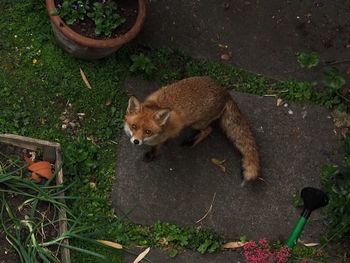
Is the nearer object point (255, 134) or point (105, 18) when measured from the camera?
point (105, 18)

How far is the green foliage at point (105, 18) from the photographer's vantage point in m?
4.82

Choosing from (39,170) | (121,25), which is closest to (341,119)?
(121,25)

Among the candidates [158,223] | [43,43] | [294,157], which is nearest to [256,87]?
[294,157]

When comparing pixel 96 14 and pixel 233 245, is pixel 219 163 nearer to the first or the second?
pixel 233 245

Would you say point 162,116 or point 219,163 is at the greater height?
point 162,116

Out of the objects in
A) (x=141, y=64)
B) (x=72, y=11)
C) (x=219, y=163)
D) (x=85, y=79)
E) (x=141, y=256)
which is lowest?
(x=141, y=256)

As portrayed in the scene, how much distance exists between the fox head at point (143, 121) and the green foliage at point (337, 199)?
4.30ft

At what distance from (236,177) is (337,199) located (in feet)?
2.68

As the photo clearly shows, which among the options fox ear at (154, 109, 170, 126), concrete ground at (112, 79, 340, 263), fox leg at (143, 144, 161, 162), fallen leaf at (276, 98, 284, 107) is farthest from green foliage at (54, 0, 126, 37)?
fallen leaf at (276, 98, 284, 107)

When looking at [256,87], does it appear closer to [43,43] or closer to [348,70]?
[348,70]

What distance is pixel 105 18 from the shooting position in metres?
4.86

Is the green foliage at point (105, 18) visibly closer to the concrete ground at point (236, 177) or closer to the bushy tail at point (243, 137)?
the concrete ground at point (236, 177)

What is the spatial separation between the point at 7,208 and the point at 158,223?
3.66ft

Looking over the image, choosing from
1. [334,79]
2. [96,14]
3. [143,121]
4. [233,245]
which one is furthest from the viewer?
[96,14]
